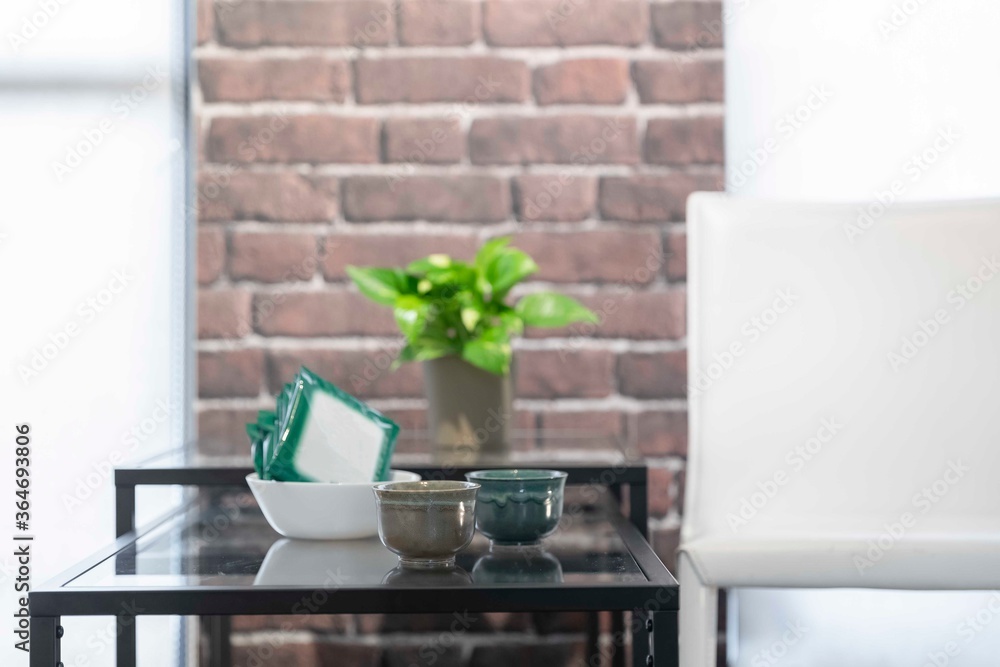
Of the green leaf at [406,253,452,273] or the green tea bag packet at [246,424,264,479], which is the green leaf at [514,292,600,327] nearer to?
the green leaf at [406,253,452,273]

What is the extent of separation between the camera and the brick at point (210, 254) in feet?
5.10

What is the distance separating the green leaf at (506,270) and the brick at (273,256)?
0.41m

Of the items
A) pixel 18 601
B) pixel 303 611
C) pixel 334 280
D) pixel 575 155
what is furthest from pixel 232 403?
pixel 303 611

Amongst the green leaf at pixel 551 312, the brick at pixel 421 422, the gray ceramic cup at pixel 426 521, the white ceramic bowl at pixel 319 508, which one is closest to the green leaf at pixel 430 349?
the green leaf at pixel 551 312

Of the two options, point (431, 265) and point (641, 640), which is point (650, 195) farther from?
point (641, 640)

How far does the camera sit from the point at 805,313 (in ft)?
4.21

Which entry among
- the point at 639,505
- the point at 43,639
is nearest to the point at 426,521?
the point at 43,639

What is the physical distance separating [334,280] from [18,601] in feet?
2.18

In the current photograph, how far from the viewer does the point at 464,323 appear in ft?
4.14

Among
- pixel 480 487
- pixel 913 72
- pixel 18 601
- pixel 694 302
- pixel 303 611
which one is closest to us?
pixel 303 611

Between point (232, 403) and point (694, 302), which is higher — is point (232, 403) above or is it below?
below

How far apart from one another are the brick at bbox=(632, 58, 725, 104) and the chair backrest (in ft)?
1.09

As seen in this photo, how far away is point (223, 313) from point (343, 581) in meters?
0.89

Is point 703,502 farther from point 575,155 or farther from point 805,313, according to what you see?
point 575,155
